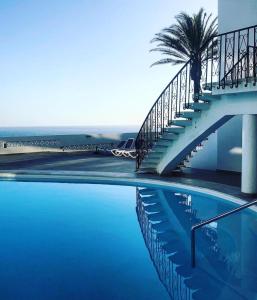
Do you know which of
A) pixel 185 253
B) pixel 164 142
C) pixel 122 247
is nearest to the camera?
pixel 185 253

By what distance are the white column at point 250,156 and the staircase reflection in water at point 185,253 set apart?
0.94 meters

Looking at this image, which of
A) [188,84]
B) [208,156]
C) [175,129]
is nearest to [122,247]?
[175,129]

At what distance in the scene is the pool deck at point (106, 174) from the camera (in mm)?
9711

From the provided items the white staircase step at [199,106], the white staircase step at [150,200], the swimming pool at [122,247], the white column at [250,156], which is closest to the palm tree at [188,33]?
the white staircase step at [199,106]

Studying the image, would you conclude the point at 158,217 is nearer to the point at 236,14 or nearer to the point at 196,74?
the point at 196,74

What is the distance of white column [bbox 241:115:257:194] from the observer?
8.23m

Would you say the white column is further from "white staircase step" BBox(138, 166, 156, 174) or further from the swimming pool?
"white staircase step" BBox(138, 166, 156, 174)

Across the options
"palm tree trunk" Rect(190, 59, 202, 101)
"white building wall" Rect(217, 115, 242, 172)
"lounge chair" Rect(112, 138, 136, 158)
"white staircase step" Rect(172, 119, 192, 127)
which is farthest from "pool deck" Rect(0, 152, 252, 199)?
"palm tree trunk" Rect(190, 59, 202, 101)

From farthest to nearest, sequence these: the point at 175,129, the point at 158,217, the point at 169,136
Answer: the point at 169,136 < the point at 175,129 < the point at 158,217

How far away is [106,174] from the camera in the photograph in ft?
37.3

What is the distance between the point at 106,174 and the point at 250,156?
4.86 meters

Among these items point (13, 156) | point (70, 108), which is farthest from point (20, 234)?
point (70, 108)

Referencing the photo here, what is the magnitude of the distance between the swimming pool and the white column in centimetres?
71

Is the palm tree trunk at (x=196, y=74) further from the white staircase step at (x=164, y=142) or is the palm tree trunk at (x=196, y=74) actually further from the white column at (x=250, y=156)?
the white staircase step at (x=164, y=142)
